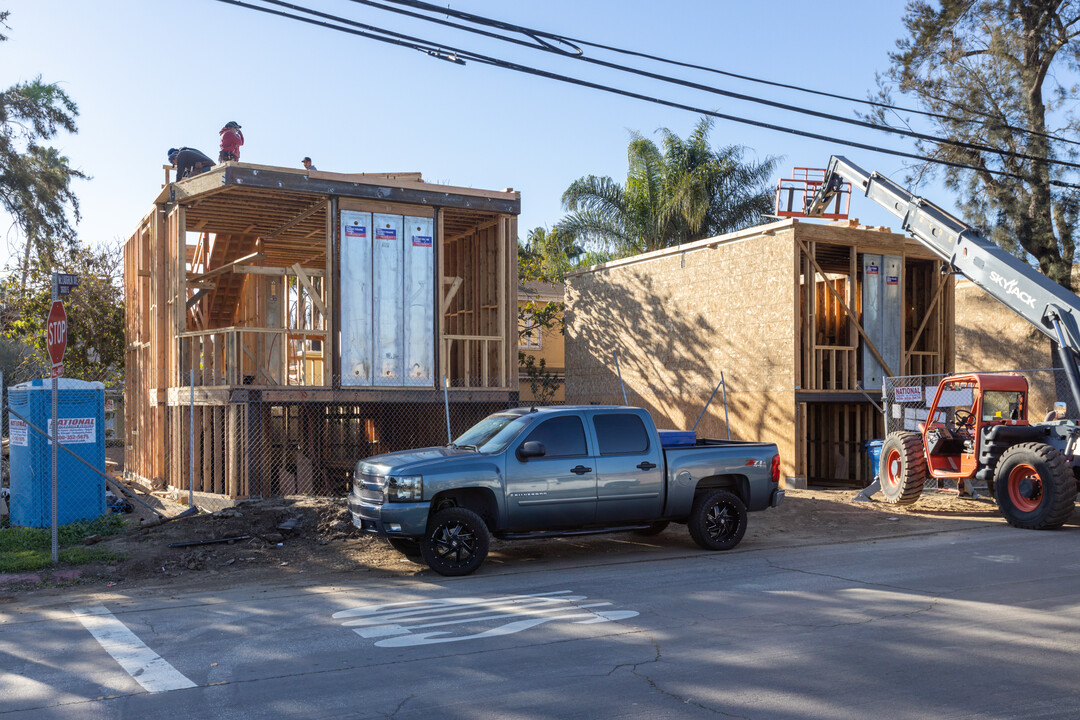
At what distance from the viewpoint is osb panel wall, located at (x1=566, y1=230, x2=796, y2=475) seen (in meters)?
19.0

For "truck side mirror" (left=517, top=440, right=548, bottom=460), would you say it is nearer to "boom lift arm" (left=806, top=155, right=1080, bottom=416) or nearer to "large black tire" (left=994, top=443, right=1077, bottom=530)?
"large black tire" (left=994, top=443, right=1077, bottom=530)

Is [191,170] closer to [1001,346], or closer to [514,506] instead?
[514,506]

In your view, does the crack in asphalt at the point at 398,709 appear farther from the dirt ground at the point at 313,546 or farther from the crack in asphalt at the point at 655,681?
the dirt ground at the point at 313,546


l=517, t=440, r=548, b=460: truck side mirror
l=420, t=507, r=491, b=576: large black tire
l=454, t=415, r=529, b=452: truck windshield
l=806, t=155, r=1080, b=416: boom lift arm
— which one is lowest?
l=420, t=507, r=491, b=576: large black tire

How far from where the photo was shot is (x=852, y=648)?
713 centimetres

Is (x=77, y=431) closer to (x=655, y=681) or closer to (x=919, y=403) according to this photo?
(x=655, y=681)

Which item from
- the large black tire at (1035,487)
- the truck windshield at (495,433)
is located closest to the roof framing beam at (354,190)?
the truck windshield at (495,433)

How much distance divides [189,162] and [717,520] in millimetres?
12545

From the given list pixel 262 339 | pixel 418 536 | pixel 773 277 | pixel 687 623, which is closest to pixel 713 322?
pixel 773 277

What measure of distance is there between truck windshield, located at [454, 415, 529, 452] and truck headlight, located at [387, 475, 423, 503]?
108cm

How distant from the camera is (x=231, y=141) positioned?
18.0 m

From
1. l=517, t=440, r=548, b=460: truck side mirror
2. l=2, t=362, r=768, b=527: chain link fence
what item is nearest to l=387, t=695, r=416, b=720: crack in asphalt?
l=517, t=440, r=548, b=460: truck side mirror

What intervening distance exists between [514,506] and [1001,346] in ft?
75.4

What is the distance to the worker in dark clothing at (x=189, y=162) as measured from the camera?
18141mm
